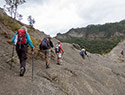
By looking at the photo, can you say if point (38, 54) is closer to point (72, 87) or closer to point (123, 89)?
point (72, 87)

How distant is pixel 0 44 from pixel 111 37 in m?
159

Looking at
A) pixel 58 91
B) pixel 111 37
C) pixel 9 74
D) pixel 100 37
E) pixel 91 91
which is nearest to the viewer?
pixel 9 74

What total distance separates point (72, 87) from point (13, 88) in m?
3.37

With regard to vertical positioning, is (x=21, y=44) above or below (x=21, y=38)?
below

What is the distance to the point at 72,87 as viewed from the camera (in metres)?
6.44

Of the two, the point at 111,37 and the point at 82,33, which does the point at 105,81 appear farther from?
the point at 82,33

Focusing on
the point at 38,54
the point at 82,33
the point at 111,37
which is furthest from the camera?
the point at 82,33

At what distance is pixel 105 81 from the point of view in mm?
10359

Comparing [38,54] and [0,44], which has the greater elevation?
[0,44]

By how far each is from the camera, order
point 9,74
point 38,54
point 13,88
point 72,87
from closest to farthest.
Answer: point 13,88 → point 9,74 → point 72,87 → point 38,54

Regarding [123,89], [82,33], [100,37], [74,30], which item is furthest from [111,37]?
[123,89]

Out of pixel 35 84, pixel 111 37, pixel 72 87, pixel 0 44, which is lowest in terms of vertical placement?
pixel 72 87

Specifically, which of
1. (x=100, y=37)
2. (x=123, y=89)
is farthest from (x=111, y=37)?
(x=123, y=89)

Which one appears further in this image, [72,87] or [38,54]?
[38,54]
